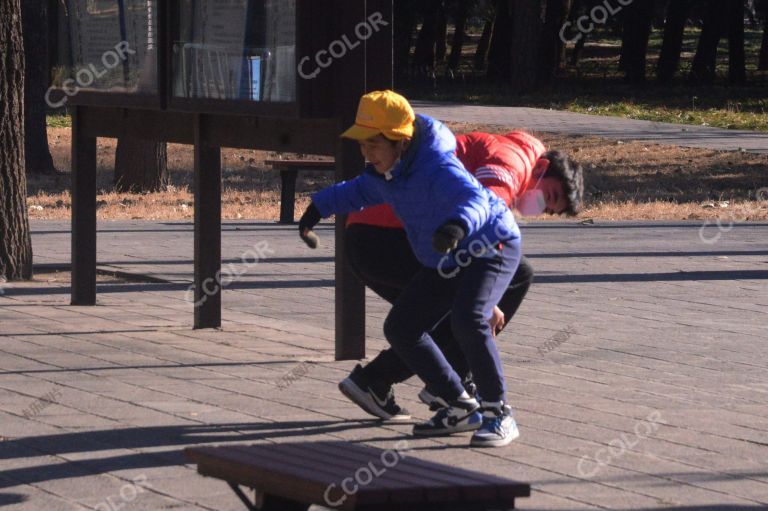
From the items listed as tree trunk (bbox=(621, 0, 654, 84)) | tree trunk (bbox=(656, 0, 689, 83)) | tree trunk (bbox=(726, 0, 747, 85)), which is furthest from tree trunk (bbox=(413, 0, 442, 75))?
tree trunk (bbox=(726, 0, 747, 85))

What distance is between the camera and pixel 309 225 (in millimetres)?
5930

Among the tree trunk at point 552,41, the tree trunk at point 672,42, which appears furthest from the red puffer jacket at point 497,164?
the tree trunk at point 672,42

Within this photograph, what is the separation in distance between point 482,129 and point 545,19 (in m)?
23.1

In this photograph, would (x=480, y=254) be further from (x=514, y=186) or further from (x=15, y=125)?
(x=15, y=125)

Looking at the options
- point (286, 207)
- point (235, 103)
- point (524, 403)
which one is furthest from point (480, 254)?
point (286, 207)

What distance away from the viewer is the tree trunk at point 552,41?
4307 centimetres

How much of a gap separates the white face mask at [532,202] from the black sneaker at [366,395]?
1021 millimetres

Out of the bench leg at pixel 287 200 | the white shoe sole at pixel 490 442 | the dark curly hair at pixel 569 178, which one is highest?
the dark curly hair at pixel 569 178

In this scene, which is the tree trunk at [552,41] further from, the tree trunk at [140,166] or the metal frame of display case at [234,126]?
the metal frame of display case at [234,126]

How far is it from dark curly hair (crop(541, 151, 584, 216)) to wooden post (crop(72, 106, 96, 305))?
15.7 ft

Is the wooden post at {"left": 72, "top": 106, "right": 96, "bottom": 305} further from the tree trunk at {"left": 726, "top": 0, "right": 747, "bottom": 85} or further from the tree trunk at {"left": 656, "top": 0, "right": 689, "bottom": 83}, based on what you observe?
the tree trunk at {"left": 656, "top": 0, "right": 689, "bottom": 83}

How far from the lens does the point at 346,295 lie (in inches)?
306

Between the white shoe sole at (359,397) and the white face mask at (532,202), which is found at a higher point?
the white face mask at (532,202)

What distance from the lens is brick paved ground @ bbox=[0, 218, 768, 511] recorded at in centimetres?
530
